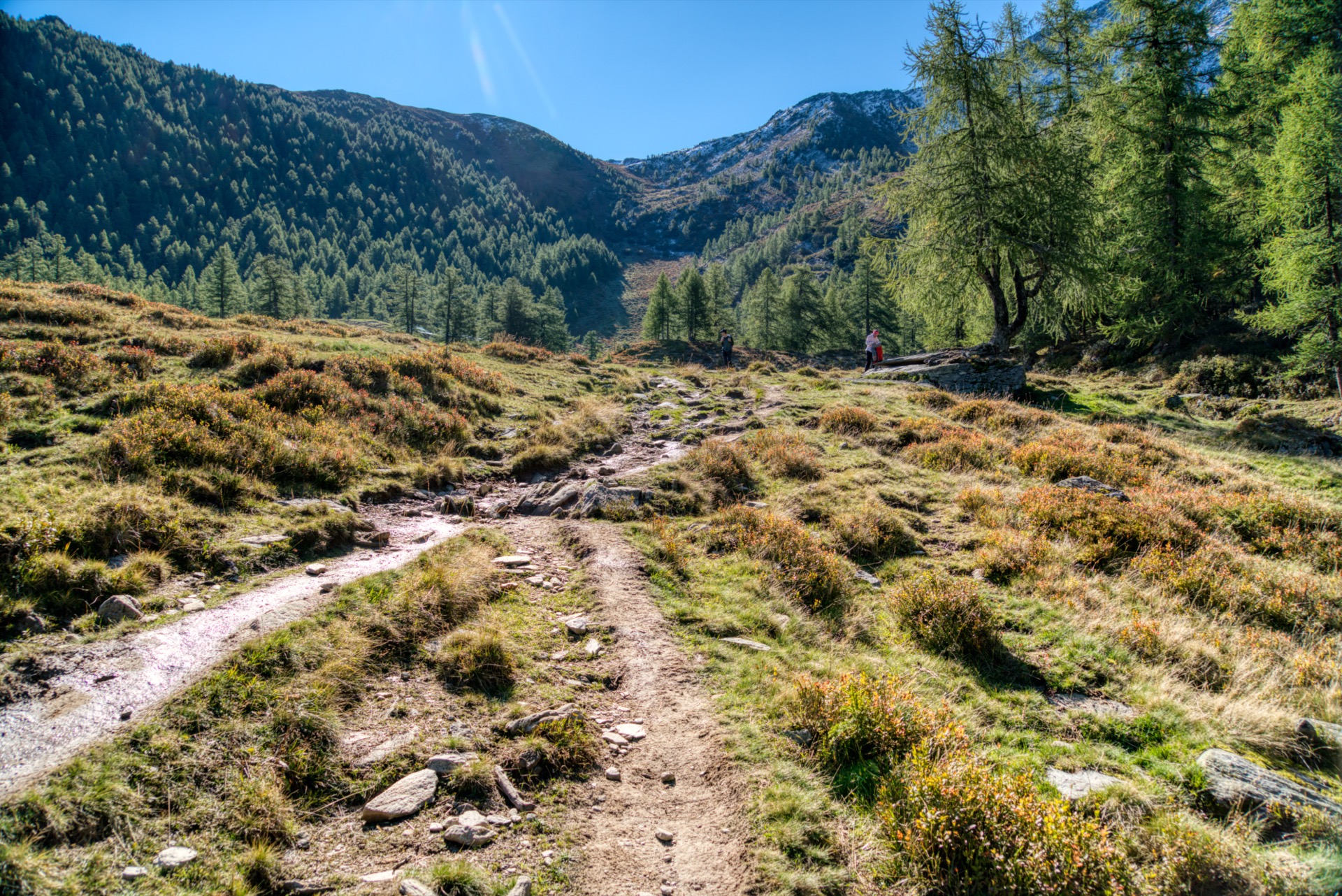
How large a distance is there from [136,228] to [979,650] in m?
290

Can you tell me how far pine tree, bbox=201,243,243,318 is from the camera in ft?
235

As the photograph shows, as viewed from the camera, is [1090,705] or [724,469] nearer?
[1090,705]

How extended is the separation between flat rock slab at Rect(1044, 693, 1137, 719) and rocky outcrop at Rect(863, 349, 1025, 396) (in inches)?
780

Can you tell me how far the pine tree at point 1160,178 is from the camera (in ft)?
89.3

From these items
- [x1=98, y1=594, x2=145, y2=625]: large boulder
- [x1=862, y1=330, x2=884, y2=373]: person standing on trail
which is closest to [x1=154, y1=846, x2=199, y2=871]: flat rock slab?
[x1=98, y1=594, x2=145, y2=625]: large boulder

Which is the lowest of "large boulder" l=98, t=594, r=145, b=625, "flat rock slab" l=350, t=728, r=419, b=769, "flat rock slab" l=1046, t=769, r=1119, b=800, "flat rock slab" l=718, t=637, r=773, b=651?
"flat rock slab" l=718, t=637, r=773, b=651

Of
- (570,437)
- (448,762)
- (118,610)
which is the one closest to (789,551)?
(448,762)

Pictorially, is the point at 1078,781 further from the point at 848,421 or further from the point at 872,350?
the point at 872,350

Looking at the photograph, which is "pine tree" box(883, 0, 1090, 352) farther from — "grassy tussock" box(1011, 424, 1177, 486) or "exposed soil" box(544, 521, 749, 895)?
"exposed soil" box(544, 521, 749, 895)

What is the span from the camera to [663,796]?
5.20 meters

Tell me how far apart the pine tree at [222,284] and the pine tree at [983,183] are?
3330 inches

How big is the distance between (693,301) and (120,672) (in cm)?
6849

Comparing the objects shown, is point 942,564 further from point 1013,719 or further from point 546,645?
point 546,645

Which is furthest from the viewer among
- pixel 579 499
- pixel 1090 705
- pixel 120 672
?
pixel 579 499
